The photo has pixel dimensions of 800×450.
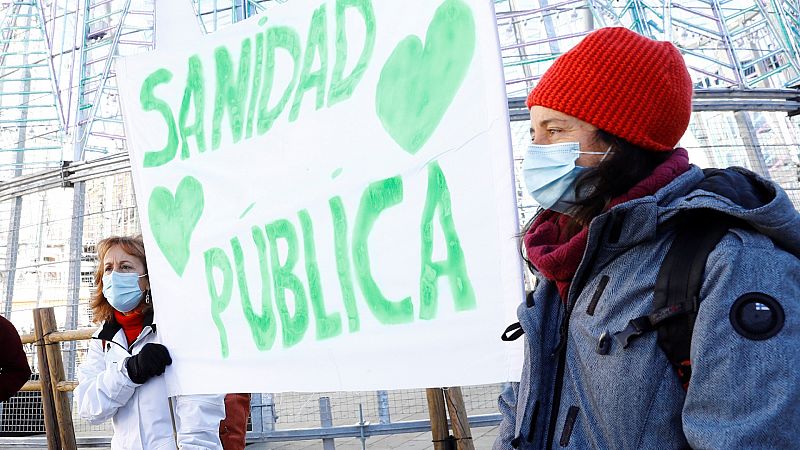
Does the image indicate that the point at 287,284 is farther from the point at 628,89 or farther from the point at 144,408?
the point at 628,89

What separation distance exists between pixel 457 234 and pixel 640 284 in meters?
0.81

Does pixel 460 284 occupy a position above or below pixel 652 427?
above

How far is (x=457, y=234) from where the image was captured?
2.04 meters

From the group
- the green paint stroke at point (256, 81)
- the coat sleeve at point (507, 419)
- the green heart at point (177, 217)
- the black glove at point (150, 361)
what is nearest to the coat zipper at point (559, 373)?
the coat sleeve at point (507, 419)

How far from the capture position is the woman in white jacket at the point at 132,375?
9.46ft

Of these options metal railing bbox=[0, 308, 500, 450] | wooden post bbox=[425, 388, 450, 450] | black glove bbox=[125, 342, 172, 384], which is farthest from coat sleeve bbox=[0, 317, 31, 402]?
wooden post bbox=[425, 388, 450, 450]

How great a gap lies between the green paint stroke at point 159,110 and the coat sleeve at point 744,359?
2.17m

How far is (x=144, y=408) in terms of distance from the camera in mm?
2998

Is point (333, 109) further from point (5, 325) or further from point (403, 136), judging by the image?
point (5, 325)

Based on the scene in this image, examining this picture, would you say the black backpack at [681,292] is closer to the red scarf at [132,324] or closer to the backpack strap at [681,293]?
the backpack strap at [681,293]

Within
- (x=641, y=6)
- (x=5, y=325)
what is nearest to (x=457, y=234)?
(x=5, y=325)

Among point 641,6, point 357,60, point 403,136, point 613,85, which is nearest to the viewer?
point 613,85

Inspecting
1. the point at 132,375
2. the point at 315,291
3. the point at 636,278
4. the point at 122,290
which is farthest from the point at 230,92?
the point at 636,278

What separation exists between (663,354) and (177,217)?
2026mm
